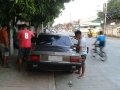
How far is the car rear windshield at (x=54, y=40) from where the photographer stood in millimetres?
12312

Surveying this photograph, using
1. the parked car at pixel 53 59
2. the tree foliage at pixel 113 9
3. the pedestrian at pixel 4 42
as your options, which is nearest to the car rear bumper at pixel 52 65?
the parked car at pixel 53 59

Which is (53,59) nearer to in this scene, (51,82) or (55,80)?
(55,80)

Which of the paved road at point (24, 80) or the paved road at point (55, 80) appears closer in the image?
the paved road at point (24, 80)

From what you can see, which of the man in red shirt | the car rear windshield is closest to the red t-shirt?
the man in red shirt

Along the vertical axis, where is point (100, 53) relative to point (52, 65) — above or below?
below

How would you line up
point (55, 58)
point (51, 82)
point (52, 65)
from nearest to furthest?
1. point (51, 82)
2. point (52, 65)
3. point (55, 58)

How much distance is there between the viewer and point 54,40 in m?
12.5

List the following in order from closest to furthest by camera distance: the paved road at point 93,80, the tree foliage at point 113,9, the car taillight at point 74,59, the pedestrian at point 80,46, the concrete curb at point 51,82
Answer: the concrete curb at point 51,82 < the paved road at point 93,80 < the car taillight at point 74,59 < the pedestrian at point 80,46 < the tree foliage at point 113,9

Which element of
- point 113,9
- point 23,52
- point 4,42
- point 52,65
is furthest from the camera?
point 113,9

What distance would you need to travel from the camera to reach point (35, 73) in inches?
480

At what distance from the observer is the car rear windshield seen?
12.3 meters

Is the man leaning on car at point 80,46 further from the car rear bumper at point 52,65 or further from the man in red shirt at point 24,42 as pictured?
the man in red shirt at point 24,42

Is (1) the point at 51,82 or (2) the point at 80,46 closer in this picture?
(1) the point at 51,82

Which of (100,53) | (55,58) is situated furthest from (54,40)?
(100,53)
